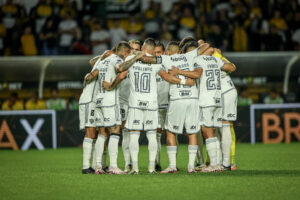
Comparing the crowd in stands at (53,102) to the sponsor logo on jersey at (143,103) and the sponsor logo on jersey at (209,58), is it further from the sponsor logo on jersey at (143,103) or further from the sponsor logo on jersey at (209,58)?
the sponsor logo on jersey at (143,103)

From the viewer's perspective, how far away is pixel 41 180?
8641 millimetres

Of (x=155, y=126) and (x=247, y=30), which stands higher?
(x=247, y=30)

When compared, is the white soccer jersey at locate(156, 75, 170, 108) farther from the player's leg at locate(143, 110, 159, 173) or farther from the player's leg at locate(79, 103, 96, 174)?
the player's leg at locate(79, 103, 96, 174)

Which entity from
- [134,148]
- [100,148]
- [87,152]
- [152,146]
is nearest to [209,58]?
[152,146]

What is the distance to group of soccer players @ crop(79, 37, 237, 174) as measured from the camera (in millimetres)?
9180

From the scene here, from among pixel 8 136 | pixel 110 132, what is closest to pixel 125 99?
pixel 110 132

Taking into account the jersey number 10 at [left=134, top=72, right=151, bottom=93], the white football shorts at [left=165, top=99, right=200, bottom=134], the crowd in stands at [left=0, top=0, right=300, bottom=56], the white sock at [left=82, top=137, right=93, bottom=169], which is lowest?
the white sock at [left=82, top=137, right=93, bottom=169]

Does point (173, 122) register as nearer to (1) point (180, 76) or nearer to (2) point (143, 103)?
(2) point (143, 103)

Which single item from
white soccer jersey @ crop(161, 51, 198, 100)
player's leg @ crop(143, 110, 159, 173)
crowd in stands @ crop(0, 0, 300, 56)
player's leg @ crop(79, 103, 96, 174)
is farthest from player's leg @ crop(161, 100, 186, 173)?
crowd in stands @ crop(0, 0, 300, 56)

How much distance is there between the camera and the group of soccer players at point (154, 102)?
30.1 ft

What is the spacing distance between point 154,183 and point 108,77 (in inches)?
83.7

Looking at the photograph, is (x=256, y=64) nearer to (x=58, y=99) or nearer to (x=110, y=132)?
(x=58, y=99)

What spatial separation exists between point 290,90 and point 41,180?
1310 centimetres

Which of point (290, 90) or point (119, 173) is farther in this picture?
point (290, 90)
